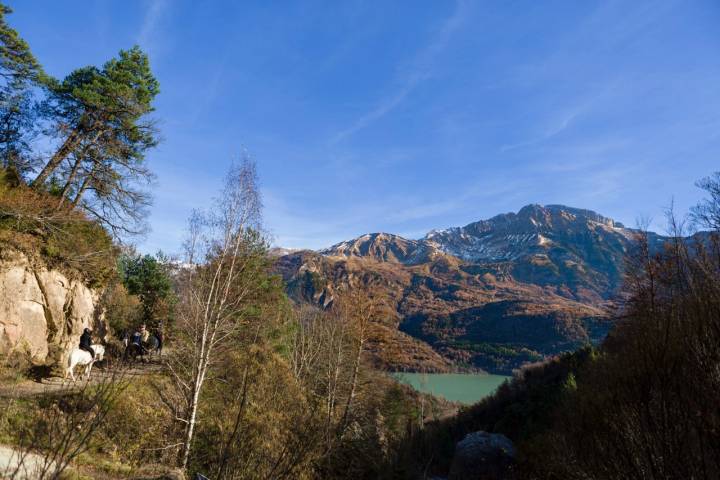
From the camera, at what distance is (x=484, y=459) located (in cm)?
1432

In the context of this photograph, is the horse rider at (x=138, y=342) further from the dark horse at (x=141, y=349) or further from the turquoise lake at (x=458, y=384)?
the turquoise lake at (x=458, y=384)

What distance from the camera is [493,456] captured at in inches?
568

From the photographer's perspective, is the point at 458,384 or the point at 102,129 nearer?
the point at 102,129

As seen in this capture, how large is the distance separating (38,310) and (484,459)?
1785 cm

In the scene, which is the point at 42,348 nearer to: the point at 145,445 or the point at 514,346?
the point at 145,445

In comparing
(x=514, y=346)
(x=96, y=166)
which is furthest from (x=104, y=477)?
(x=514, y=346)

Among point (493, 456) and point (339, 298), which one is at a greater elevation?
point (339, 298)

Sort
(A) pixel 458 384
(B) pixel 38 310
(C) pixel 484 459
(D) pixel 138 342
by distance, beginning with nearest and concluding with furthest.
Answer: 1. (B) pixel 38 310
2. (C) pixel 484 459
3. (D) pixel 138 342
4. (A) pixel 458 384

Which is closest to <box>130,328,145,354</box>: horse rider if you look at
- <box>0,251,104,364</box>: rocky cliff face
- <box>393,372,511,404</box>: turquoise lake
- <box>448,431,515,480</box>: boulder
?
<box>0,251,104,364</box>: rocky cliff face

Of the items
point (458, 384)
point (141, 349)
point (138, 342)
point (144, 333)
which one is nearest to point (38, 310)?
point (141, 349)

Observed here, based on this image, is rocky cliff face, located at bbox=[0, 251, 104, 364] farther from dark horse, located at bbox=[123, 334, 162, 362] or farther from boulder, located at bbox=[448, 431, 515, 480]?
boulder, located at bbox=[448, 431, 515, 480]

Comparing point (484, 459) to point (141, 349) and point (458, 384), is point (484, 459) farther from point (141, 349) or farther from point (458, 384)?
point (458, 384)

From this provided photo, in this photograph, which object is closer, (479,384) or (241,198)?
(241,198)

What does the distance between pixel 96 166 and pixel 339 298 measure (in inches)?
518
